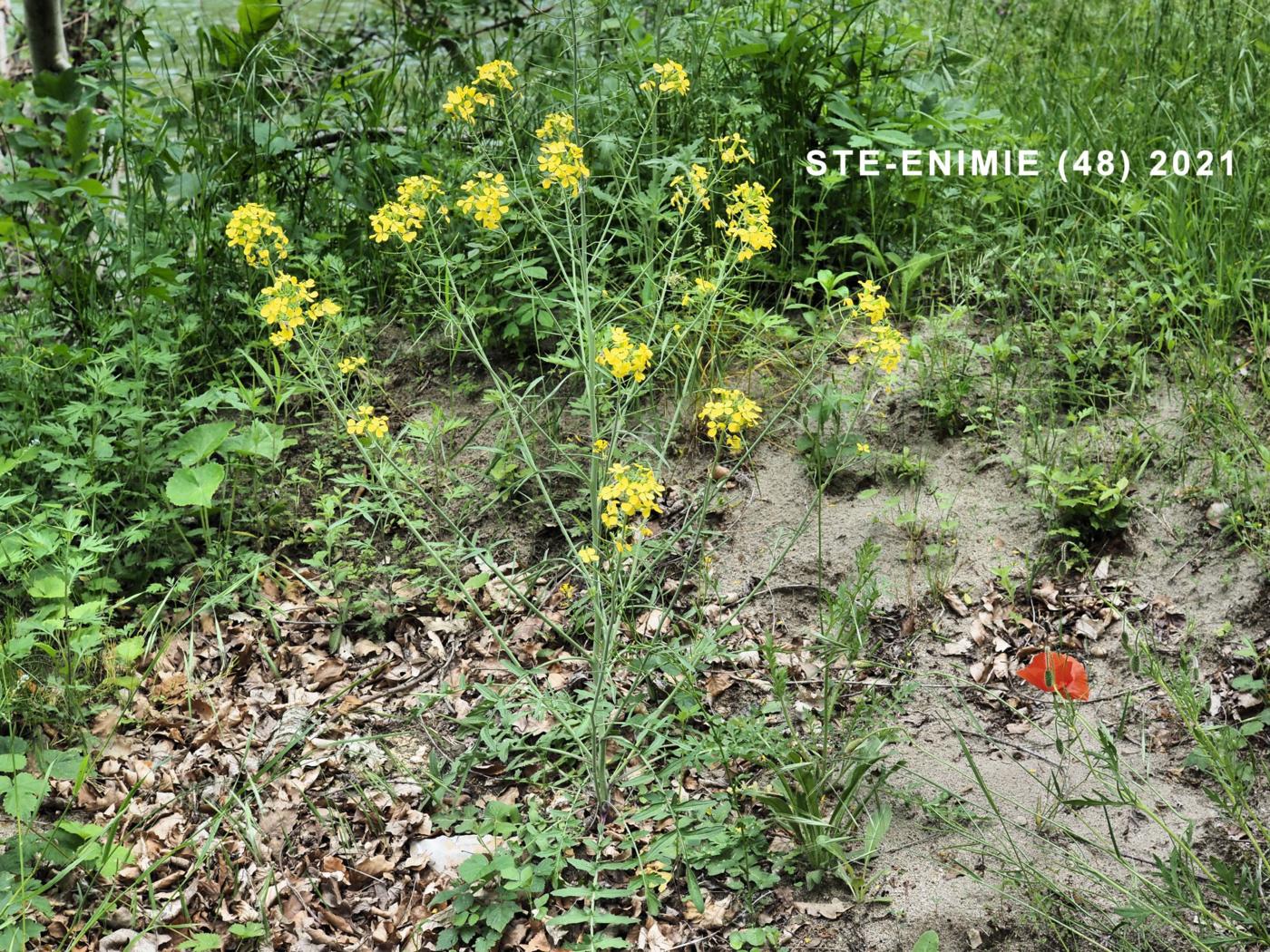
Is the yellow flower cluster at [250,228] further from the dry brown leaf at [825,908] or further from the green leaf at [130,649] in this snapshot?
the dry brown leaf at [825,908]

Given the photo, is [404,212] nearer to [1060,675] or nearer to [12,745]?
[12,745]

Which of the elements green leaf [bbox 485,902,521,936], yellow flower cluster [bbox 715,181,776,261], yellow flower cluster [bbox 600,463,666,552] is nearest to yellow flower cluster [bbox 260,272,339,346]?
yellow flower cluster [bbox 600,463,666,552]

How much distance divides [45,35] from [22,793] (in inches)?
127

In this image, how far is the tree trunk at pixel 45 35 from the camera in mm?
4430

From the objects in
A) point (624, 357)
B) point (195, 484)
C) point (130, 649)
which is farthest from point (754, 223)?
point (130, 649)

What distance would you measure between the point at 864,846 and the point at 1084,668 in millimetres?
847

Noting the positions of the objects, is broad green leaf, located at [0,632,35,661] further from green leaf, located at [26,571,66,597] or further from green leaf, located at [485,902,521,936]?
green leaf, located at [485,902,521,936]

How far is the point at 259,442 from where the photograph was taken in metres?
3.44

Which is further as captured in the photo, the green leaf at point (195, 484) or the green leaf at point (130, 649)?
the green leaf at point (195, 484)

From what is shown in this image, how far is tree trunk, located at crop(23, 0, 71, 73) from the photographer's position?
14.5ft

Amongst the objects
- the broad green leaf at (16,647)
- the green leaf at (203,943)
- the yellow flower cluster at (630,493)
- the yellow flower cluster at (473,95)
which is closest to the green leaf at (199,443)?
the broad green leaf at (16,647)

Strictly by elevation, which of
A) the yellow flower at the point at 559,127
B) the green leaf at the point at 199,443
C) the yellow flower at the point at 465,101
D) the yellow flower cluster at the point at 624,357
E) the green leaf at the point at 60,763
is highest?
the yellow flower at the point at 465,101

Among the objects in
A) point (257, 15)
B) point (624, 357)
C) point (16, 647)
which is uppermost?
point (257, 15)

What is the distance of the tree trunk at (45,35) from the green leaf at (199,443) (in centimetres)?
196
